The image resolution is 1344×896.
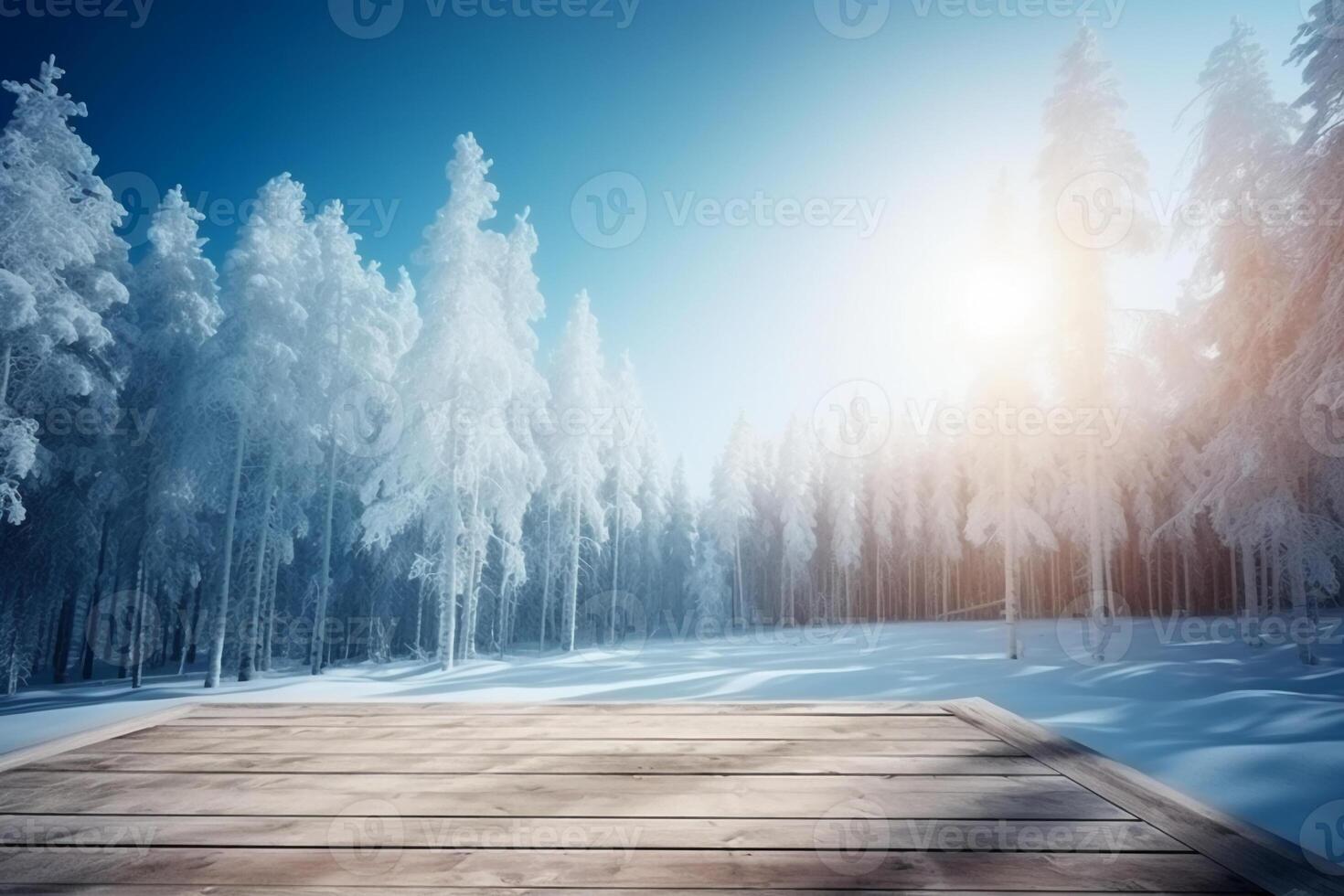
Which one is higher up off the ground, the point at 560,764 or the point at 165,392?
the point at 165,392

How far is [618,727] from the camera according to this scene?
4359mm

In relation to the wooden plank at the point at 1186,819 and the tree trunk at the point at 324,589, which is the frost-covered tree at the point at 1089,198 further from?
the tree trunk at the point at 324,589

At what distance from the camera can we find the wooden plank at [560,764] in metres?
3.37

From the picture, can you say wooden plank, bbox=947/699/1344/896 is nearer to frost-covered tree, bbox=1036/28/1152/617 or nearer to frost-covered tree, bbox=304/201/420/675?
frost-covered tree, bbox=1036/28/1152/617

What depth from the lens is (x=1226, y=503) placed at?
47.1ft

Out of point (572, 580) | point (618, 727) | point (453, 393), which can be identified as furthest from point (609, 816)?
point (572, 580)

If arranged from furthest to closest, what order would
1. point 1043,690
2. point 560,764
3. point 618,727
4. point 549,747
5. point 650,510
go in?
point 650,510, point 1043,690, point 618,727, point 549,747, point 560,764

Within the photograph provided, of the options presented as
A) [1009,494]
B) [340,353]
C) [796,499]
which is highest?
[340,353]

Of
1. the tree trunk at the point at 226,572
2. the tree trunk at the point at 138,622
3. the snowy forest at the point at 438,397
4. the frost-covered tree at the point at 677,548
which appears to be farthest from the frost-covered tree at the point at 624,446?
the tree trunk at the point at 138,622

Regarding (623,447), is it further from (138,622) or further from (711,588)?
(138,622)

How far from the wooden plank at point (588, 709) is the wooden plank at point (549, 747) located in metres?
0.73

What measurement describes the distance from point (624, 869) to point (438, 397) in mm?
18337

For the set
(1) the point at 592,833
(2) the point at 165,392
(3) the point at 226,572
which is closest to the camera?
(1) the point at 592,833

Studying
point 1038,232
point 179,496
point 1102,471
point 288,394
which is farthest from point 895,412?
point 179,496
